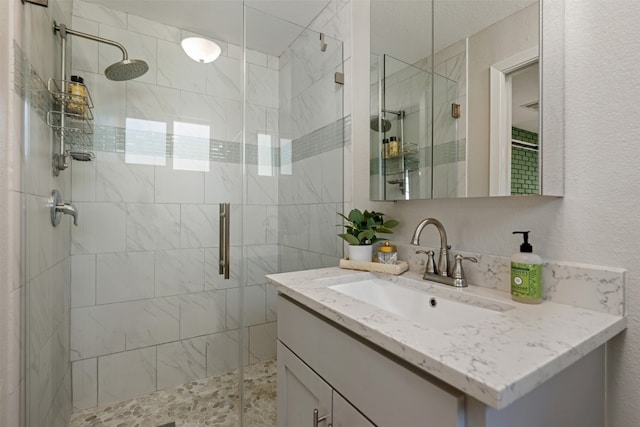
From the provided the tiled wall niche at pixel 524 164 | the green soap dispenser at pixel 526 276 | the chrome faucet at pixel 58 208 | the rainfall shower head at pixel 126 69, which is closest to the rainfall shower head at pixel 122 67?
the rainfall shower head at pixel 126 69

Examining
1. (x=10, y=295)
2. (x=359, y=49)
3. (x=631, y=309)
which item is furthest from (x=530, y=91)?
(x=10, y=295)

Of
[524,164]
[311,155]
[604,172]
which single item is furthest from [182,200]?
[604,172]

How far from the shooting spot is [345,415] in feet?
2.33

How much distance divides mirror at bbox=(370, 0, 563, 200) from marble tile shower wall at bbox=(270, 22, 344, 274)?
0.88 ft

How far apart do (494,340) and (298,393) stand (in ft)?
2.12

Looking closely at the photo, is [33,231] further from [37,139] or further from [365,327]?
[365,327]

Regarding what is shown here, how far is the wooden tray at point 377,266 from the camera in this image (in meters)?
1.13

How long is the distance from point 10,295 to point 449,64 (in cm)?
163

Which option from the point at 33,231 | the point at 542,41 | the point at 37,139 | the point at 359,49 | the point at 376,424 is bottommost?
the point at 376,424

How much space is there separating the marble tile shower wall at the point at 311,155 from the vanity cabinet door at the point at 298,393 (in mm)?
610

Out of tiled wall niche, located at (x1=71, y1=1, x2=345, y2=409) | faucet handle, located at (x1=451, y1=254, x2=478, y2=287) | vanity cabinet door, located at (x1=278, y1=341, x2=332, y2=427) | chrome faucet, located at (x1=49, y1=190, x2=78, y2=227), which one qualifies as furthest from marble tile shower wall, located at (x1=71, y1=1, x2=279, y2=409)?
faucet handle, located at (x1=451, y1=254, x2=478, y2=287)

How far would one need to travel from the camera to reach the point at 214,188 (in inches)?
76.2

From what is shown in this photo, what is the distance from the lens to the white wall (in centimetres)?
68

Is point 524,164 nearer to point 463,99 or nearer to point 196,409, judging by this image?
point 463,99
